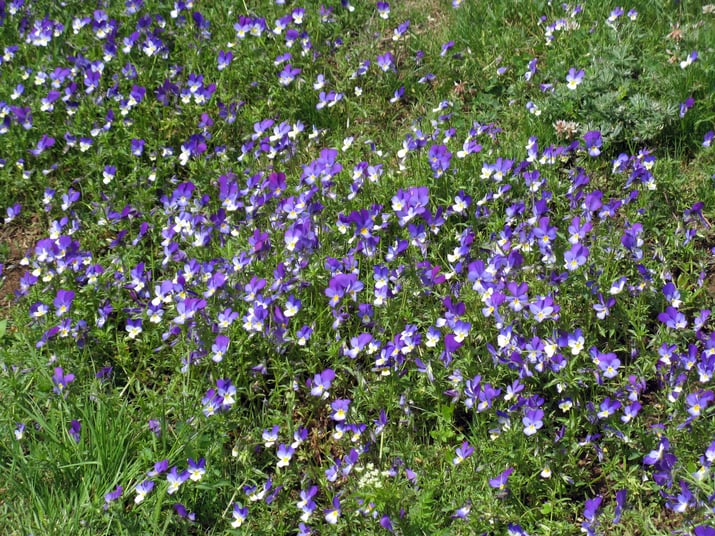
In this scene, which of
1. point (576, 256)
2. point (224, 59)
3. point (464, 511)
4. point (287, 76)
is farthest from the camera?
point (224, 59)

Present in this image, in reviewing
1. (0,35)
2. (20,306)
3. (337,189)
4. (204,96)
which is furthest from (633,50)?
(0,35)

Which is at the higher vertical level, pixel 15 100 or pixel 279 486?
pixel 15 100

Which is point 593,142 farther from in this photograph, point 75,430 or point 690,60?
point 75,430

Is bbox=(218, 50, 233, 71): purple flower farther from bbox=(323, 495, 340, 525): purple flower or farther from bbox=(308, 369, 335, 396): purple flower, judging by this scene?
bbox=(323, 495, 340, 525): purple flower

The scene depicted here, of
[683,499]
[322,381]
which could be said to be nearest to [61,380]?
[322,381]

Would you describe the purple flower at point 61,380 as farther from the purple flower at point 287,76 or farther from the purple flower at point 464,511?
the purple flower at point 287,76

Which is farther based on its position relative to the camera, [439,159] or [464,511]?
[439,159]

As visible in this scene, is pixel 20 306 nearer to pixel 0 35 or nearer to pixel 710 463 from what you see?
pixel 0 35

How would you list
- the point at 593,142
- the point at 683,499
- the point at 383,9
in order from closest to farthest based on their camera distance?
the point at 683,499
the point at 593,142
the point at 383,9

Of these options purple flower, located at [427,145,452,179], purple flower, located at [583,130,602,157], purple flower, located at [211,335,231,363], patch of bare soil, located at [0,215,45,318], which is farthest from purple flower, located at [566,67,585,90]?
patch of bare soil, located at [0,215,45,318]
